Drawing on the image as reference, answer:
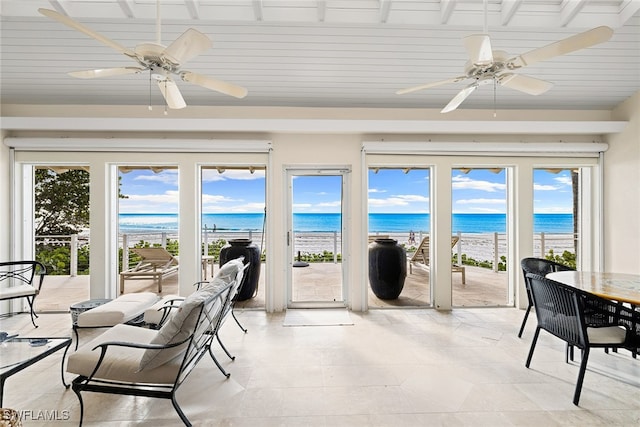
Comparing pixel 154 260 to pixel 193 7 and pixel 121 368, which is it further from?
pixel 193 7

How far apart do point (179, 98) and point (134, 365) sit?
6.78ft

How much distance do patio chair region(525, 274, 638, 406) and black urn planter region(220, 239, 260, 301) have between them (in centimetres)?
328

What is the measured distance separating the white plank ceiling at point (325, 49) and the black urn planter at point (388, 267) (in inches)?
77.7

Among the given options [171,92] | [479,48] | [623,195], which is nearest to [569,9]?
[479,48]

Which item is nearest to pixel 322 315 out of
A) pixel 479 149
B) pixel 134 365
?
pixel 134 365

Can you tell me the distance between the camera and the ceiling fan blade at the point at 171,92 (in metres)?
2.30

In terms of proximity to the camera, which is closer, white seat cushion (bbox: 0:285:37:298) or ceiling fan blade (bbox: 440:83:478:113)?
ceiling fan blade (bbox: 440:83:478:113)

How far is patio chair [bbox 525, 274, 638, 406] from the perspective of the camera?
81.7 inches

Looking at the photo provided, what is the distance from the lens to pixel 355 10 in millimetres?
2740

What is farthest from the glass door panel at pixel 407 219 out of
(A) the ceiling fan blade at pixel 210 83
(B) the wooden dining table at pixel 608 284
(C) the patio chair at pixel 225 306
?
(A) the ceiling fan blade at pixel 210 83

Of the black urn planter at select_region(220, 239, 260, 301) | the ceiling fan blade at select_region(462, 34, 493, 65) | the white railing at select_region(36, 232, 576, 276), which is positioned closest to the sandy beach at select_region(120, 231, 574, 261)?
the white railing at select_region(36, 232, 576, 276)

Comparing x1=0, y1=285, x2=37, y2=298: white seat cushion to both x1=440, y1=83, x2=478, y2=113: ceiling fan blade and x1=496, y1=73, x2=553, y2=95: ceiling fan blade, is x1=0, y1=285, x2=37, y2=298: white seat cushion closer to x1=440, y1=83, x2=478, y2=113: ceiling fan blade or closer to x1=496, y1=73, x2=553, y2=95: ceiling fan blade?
x1=440, y1=83, x2=478, y2=113: ceiling fan blade

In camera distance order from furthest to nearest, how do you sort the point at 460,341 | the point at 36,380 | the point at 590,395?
the point at 460,341 → the point at 36,380 → the point at 590,395

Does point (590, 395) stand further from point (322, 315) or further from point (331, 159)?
point (331, 159)
